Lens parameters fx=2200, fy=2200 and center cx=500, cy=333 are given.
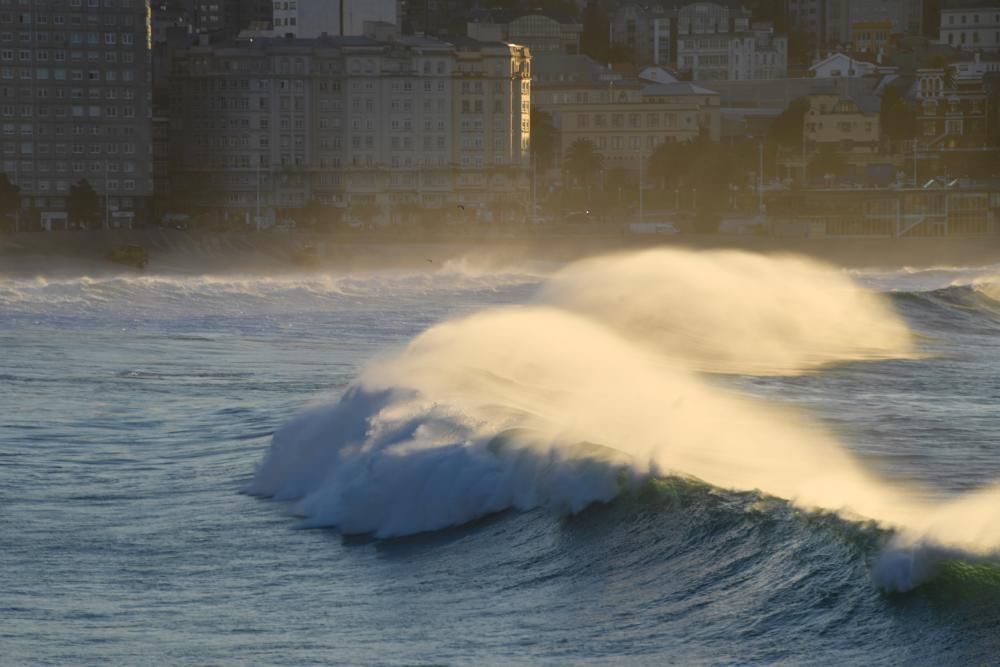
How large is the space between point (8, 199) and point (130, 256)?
14035mm

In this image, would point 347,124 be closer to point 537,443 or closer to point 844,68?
point 844,68

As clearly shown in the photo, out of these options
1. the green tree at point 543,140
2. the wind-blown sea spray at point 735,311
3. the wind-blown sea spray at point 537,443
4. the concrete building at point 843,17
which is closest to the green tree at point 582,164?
the green tree at point 543,140

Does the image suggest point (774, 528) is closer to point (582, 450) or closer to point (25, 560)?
point (582, 450)

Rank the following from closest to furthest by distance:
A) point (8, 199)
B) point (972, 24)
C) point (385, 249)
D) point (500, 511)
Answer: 1. point (500, 511)
2. point (385, 249)
3. point (8, 199)
4. point (972, 24)

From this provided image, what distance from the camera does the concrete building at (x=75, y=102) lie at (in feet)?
347

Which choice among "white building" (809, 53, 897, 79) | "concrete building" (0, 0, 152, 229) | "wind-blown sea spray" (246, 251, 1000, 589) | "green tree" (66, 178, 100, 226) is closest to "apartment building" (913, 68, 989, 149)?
"white building" (809, 53, 897, 79)

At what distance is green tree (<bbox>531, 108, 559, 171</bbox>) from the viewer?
130 metres

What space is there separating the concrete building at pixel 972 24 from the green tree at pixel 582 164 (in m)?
41.8

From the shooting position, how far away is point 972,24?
529ft

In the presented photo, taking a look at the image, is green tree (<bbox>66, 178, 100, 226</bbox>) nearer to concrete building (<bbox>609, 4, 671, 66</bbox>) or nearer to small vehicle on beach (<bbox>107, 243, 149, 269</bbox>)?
small vehicle on beach (<bbox>107, 243, 149, 269</bbox>)

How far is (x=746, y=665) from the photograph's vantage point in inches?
552

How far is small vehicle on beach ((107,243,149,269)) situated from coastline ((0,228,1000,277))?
470 mm

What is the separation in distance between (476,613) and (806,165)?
11715 centimetres

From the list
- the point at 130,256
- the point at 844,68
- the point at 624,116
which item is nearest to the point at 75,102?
the point at 130,256
